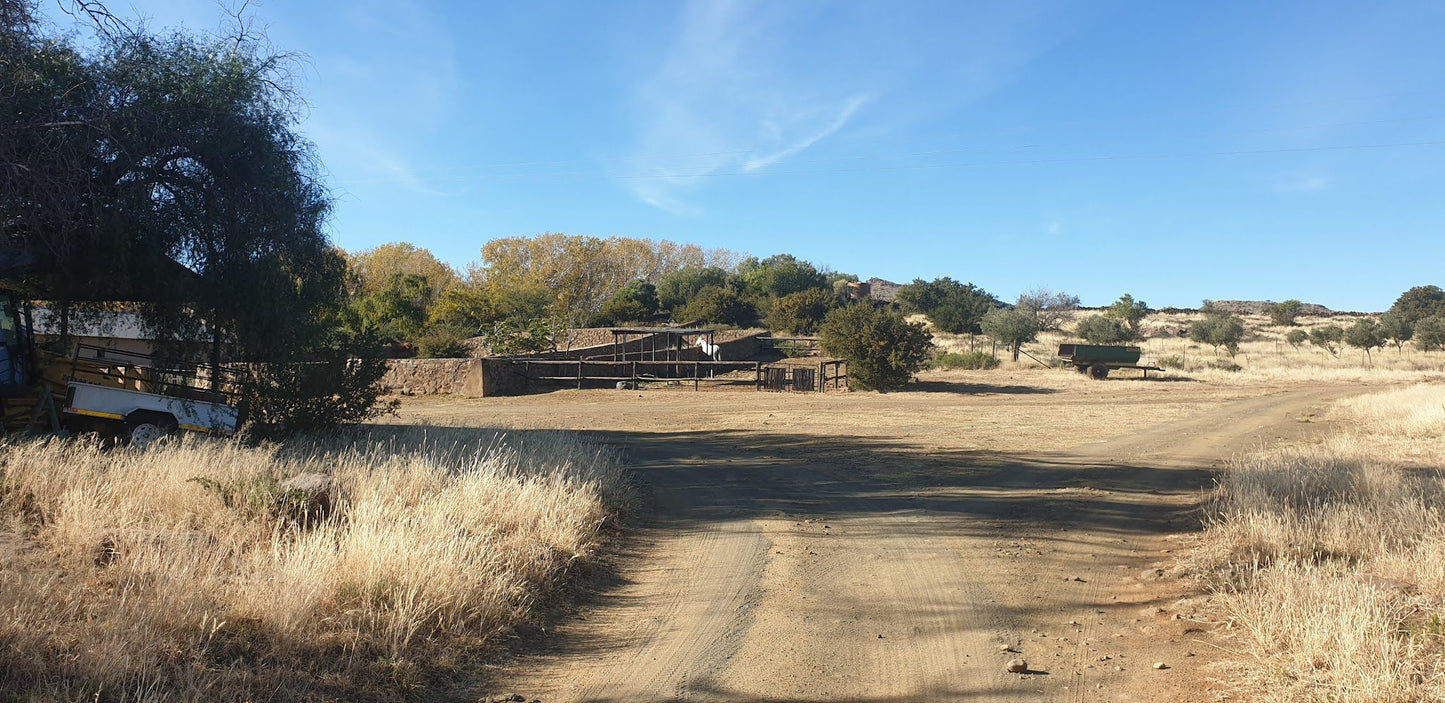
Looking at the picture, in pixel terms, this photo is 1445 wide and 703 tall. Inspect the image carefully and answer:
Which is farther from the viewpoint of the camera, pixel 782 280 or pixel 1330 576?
pixel 782 280

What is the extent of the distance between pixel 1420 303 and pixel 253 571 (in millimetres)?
95999

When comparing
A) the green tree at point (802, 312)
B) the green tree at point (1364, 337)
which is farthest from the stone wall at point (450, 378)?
the green tree at point (1364, 337)

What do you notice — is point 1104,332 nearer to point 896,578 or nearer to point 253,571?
point 896,578

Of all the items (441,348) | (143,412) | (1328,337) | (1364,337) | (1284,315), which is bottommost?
(143,412)

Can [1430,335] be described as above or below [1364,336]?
above

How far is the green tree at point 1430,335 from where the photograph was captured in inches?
2261

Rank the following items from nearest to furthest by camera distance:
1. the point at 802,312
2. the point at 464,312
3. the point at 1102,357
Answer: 1. the point at 1102,357
2. the point at 464,312
3. the point at 802,312

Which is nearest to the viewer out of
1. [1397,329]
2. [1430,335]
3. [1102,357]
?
[1102,357]

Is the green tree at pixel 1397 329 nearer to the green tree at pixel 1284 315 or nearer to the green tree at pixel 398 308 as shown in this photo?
the green tree at pixel 1284 315

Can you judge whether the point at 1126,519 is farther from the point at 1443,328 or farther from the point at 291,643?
the point at 1443,328

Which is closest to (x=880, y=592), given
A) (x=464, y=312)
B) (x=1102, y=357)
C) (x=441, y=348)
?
(x=441, y=348)

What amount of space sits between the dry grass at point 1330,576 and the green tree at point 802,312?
152 feet

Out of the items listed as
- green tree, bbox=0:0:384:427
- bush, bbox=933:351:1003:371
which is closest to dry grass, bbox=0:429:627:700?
green tree, bbox=0:0:384:427

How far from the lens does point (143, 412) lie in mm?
11977
